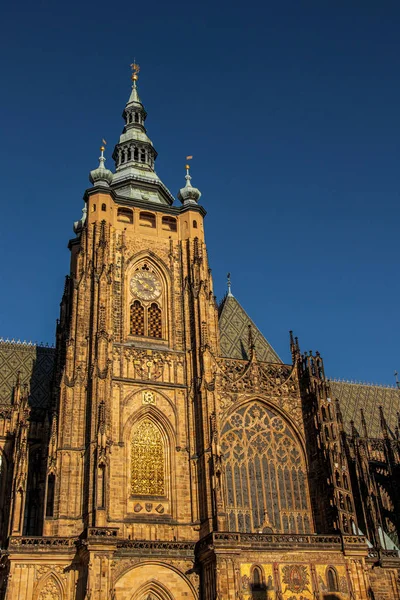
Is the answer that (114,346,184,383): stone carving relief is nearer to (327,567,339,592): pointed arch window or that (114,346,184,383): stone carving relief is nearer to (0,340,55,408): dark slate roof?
(0,340,55,408): dark slate roof

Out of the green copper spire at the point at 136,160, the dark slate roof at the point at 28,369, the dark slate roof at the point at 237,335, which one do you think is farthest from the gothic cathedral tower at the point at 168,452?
the dark slate roof at the point at 28,369

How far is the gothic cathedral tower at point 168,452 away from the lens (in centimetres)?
2981

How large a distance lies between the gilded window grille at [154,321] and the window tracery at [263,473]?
6.02 m

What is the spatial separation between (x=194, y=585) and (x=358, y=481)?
37.9 ft

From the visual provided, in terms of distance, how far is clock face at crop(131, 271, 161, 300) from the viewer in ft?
125

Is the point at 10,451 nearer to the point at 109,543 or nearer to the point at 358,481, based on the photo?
the point at 109,543

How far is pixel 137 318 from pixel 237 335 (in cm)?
807

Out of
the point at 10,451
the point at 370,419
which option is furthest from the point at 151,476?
the point at 370,419

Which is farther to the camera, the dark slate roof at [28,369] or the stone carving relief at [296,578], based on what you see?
the dark slate roof at [28,369]

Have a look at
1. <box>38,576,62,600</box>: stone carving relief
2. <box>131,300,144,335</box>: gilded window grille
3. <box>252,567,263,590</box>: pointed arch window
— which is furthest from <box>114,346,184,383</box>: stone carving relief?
<box>38,576,62,600</box>: stone carving relief

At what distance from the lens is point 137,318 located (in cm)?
3744

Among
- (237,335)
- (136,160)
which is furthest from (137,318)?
(136,160)

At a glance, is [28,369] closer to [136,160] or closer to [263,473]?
[136,160]

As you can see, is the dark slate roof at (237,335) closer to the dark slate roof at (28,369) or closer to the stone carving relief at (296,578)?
the dark slate roof at (28,369)
